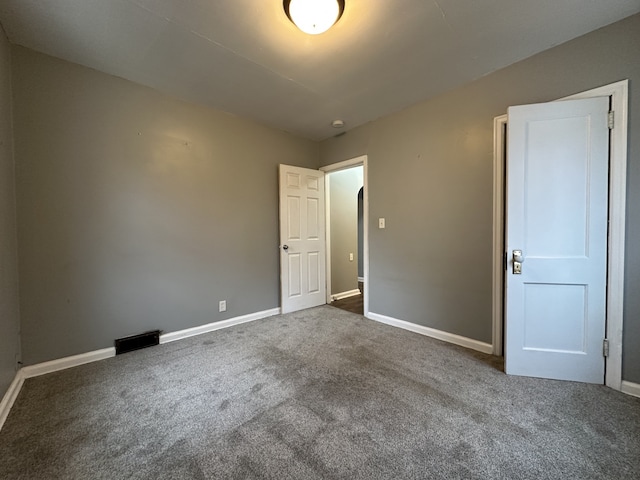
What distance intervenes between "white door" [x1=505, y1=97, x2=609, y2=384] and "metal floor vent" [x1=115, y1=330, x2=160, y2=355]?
3.18 metres

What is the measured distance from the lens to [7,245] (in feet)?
5.93

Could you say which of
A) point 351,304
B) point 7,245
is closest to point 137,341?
point 7,245

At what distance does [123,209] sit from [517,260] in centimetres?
344

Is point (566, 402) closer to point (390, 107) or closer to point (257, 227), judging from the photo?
point (390, 107)

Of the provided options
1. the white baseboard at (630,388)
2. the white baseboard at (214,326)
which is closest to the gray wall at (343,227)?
the white baseboard at (214,326)

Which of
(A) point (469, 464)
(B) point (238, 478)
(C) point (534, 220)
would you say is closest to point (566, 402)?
(A) point (469, 464)

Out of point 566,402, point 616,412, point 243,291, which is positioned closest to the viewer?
point 616,412

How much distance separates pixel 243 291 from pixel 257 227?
2.75 ft

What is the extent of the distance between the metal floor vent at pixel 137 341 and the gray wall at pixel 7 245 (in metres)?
0.63

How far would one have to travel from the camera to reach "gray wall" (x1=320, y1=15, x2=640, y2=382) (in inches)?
69.2

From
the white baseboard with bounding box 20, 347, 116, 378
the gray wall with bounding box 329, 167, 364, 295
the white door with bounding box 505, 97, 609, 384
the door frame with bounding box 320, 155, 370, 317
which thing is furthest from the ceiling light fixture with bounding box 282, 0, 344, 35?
the white baseboard with bounding box 20, 347, 116, 378

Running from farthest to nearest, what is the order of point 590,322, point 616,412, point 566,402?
point 590,322 → point 566,402 → point 616,412

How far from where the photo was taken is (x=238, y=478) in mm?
1170

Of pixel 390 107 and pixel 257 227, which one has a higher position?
pixel 390 107
